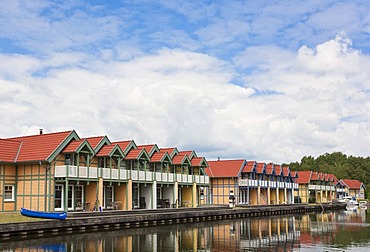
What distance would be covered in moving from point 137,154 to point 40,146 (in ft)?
31.0

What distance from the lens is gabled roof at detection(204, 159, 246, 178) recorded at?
216 ft

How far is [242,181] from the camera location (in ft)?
217

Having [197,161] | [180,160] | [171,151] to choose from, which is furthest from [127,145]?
[197,161]

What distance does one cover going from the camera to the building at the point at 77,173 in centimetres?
→ 3797

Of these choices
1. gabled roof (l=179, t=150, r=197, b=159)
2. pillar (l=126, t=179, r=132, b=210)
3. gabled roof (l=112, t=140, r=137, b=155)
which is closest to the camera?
pillar (l=126, t=179, r=132, b=210)

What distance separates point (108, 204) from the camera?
44.2 m

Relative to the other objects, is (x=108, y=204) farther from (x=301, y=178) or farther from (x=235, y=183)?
(x=301, y=178)

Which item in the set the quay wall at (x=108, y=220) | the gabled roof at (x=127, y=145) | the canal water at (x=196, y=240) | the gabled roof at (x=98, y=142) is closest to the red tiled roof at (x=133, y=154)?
the gabled roof at (x=127, y=145)

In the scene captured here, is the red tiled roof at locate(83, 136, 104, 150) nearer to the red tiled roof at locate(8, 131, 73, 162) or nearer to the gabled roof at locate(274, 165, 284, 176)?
the red tiled roof at locate(8, 131, 73, 162)

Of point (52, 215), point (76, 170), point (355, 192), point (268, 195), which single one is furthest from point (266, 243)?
point (355, 192)

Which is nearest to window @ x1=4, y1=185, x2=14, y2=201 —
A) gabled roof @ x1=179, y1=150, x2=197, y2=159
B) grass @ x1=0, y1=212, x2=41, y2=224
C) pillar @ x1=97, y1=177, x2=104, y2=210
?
grass @ x1=0, y1=212, x2=41, y2=224

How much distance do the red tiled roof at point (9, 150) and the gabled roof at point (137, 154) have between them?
10.1m

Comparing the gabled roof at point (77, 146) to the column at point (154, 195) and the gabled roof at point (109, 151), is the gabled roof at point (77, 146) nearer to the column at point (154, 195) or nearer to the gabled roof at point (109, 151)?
the gabled roof at point (109, 151)

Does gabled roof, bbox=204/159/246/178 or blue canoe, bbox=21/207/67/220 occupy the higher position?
gabled roof, bbox=204/159/246/178
